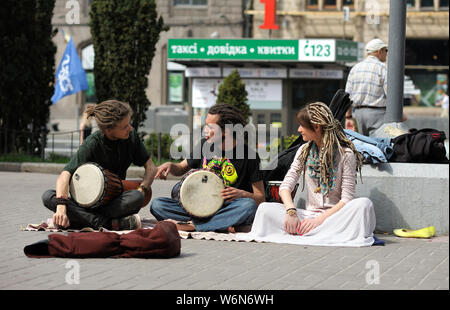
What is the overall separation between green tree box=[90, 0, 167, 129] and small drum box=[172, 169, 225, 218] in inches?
428

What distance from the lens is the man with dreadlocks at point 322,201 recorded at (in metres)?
7.81

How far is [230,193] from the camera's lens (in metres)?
8.47

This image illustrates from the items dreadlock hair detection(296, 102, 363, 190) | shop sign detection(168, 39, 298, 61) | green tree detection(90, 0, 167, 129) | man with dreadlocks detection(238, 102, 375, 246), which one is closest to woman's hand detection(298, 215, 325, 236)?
man with dreadlocks detection(238, 102, 375, 246)

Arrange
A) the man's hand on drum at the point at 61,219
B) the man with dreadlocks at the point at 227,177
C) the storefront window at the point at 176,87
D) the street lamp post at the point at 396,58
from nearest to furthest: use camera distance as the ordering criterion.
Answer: the man's hand on drum at the point at 61,219
the man with dreadlocks at the point at 227,177
the street lamp post at the point at 396,58
the storefront window at the point at 176,87

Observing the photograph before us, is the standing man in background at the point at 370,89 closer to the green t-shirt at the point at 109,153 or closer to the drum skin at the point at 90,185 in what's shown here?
the green t-shirt at the point at 109,153

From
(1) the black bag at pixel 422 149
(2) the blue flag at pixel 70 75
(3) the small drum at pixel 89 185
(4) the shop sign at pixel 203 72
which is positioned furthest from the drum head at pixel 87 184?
(4) the shop sign at pixel 203 72

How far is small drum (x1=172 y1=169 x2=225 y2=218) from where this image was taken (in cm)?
841

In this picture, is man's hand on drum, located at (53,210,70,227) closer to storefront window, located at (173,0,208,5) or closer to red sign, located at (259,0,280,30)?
red sign, located at (259,0,280,30)

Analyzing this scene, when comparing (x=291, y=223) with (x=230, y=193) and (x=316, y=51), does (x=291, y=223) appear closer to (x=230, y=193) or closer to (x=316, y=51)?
(x=230, y=193)

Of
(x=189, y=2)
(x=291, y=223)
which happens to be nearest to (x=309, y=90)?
(x=189, y=2)

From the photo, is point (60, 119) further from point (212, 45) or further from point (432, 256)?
point (432, 256)

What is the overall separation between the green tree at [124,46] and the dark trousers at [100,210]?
1070cm

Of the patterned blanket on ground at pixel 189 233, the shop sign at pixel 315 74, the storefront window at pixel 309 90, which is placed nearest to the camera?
the patterned blanket on ground at pixel 189 233
